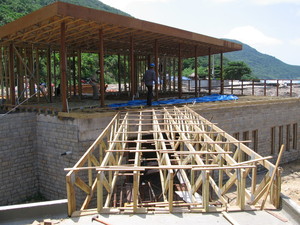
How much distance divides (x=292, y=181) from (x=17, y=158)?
1337 cm

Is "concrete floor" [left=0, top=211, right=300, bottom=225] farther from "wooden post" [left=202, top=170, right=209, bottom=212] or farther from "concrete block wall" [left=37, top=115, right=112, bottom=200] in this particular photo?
"concrete block wall" [left=37, top=115, right=112, bottom=200]

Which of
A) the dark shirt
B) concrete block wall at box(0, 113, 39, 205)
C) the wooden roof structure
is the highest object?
the wooden roof structure

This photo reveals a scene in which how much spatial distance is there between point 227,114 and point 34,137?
28.5ft

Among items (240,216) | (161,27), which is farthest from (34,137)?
(240,216)

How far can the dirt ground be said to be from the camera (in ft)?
45.3

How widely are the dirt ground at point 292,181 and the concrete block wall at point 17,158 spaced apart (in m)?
11.2

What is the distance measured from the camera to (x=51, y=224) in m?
4.08

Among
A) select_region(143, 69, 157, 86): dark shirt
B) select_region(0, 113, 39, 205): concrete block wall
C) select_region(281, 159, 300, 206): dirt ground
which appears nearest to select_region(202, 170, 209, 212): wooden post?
select_region(143, 69, 157, 86): dark shirt

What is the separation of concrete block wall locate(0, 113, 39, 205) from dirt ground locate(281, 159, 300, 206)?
11180 mm

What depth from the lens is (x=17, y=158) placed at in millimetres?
11156

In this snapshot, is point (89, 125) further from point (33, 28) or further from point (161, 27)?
point (161, 27)

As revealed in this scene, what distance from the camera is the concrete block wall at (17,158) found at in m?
10.9

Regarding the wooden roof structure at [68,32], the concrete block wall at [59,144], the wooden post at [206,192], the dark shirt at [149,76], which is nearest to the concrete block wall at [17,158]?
the concrete block wall at [59,144]

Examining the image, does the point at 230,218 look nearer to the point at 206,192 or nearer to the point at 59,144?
the point at 206,192
